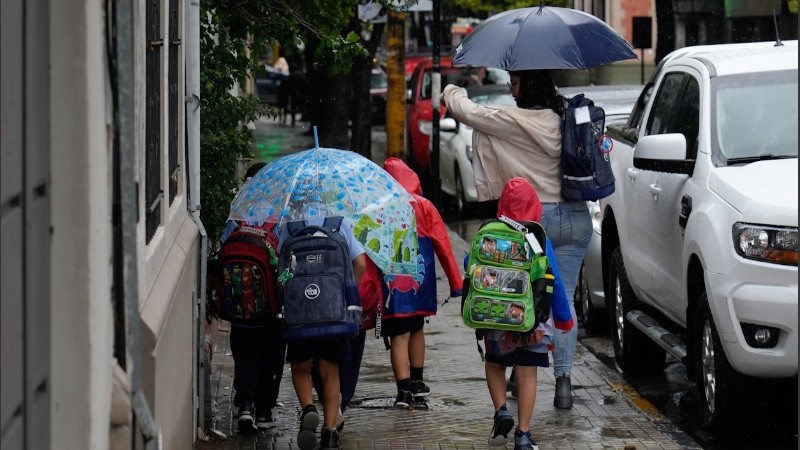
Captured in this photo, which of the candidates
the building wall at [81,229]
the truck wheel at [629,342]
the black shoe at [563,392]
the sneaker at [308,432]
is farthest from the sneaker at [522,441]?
the building wall at [81,229]

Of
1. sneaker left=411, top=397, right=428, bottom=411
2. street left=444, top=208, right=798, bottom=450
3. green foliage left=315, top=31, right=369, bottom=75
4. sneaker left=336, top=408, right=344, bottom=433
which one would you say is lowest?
street left=444, top=208, right=798, bottom=450

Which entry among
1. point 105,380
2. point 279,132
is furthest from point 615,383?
point 279,132

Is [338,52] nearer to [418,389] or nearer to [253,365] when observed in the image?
[418,389]

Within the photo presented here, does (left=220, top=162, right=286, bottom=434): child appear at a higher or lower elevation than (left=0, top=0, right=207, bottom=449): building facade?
lower

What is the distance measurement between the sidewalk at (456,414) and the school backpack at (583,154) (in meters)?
1.22

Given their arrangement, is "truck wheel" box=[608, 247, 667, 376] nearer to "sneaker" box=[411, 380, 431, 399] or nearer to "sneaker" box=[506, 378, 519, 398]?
"sneaker" box=[506, 378, 519, 398]

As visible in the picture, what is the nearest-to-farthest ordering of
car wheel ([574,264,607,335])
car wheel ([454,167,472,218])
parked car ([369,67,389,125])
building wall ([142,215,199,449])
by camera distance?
building wall ([142,215,199,449]), car wheel ([574,264,607,335]), car wheel ([454,167,472,218]), parked car ([369,67,389,125])

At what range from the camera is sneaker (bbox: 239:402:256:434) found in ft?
24.8

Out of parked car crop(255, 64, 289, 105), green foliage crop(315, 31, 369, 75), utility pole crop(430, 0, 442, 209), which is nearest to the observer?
green foliage crop(315, 31, 369, 75)

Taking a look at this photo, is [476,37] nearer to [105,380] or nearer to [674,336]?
[674,336]

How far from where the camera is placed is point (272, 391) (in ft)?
25.1

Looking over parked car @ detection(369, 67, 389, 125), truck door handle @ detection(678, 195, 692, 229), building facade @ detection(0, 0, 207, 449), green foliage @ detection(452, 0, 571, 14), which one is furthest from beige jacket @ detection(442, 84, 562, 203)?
parked car @ detection(369, 67, 389, 125)

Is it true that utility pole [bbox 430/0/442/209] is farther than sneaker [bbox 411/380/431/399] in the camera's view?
Yes

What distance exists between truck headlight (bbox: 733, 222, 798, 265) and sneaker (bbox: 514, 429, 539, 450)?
1.33 meters
